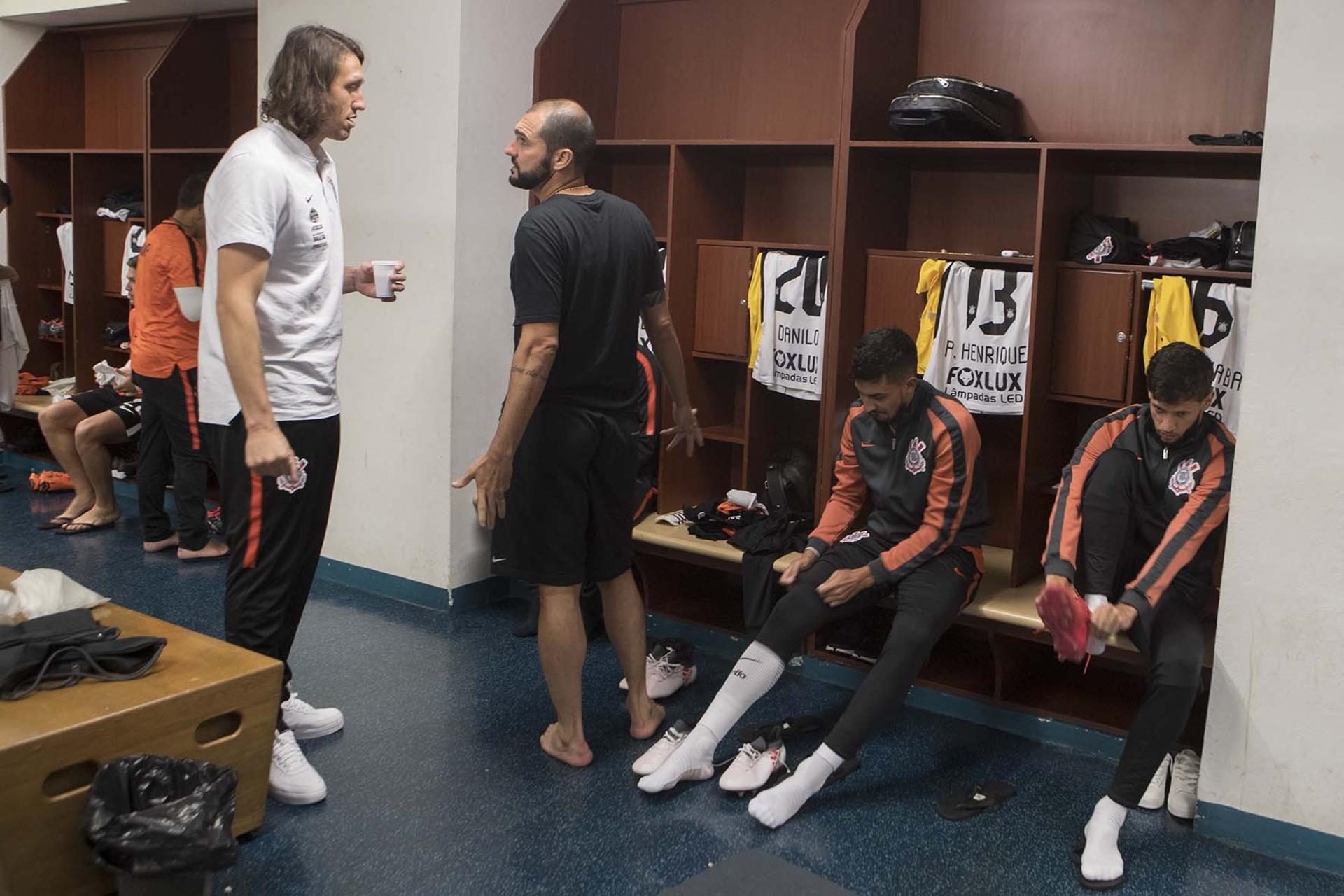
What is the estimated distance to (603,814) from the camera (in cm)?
277

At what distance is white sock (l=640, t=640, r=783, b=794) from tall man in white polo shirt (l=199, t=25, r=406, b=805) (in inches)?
31.8

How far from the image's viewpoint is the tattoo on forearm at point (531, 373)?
2.71 metres

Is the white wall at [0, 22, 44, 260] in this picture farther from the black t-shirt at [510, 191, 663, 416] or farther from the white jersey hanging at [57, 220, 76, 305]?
the black t-shirt at [510, 191, 663, 416]

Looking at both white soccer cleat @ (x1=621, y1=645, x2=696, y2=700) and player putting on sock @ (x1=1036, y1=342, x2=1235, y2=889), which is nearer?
player putting on sock @ (x1=1036, y1=342, x2=1235, y2=889)

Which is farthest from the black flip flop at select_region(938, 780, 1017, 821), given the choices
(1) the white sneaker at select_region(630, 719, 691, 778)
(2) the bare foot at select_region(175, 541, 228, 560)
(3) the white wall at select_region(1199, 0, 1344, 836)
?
(2) the bare foot at select_region(175, 541, 228, 560)

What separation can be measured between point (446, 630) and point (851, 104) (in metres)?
2.02

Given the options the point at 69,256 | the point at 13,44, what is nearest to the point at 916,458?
the point at 69,256

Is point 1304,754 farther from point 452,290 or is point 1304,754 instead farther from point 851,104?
point 452,290

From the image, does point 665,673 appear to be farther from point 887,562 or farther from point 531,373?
point 531,373

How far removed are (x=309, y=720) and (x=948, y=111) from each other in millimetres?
2284

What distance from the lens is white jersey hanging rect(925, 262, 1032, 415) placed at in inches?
134

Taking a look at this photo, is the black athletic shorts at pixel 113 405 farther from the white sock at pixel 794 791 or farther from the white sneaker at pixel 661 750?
the white sock at pixel 794 791

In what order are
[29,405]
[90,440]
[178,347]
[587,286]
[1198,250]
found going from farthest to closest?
[29,405] < [90,440] < [178,347] < [1198,250] < [587,286]

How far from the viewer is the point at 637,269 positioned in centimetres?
290
